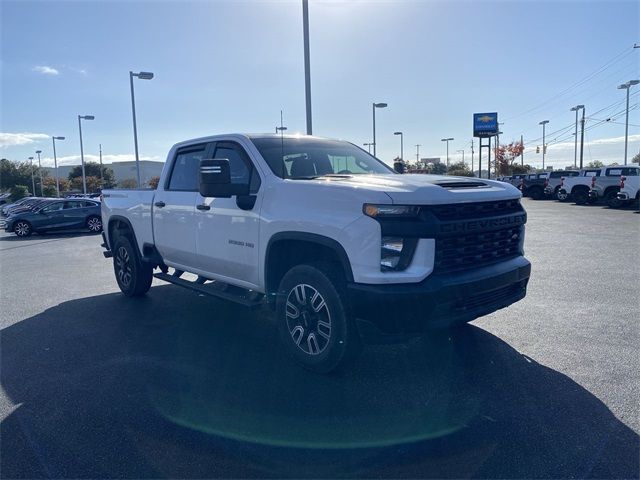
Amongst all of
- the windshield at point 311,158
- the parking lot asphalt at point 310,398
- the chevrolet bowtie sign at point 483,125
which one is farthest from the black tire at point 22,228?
the chevrolet bowtie sign at point 483,125

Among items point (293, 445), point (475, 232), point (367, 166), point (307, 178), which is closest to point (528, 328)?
point (475, 232)

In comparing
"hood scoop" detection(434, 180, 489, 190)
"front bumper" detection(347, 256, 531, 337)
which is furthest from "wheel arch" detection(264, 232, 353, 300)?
Answer: "hood scoop" detection(434, 180, 489, 190)

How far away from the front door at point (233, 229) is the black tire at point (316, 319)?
56cm

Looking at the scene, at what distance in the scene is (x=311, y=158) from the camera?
17.5 ft

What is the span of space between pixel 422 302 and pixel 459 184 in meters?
1.22

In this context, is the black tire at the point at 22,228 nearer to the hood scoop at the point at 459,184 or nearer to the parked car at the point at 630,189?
the hood scoop at the point at 459,184

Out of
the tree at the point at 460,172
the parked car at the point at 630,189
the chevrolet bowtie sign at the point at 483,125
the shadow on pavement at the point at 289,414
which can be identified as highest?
the chevrolet bowtie sign at the point at 483,125

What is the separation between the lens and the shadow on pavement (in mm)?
3049

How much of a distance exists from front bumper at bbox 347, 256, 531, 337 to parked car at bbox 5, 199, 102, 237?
19401 mm

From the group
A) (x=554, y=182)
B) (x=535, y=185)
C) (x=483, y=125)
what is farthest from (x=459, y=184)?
(x=483, y=125)

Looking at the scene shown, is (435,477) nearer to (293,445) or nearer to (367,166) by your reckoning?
(293,445)

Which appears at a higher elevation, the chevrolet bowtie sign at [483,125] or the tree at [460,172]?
the chevrolet bowtie sign at [483,125]

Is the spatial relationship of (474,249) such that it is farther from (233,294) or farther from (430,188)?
(233,294)

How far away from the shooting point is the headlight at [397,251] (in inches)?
149
